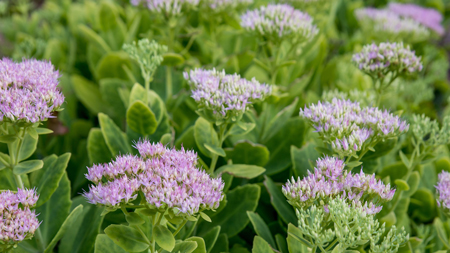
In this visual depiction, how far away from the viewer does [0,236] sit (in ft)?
3.52

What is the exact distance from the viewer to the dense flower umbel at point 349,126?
1.36 metres

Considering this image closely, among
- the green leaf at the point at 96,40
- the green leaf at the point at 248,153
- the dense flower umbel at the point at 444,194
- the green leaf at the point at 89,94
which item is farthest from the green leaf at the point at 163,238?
the green leaf at the point at 96,40

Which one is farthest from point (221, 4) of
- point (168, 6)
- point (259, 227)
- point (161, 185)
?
point (161, 185)

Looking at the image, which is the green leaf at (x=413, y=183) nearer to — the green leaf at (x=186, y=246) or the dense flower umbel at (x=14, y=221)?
the green leaf at (x=186, y=246)

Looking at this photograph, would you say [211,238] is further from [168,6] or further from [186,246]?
[168,6]

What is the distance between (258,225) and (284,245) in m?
0.15

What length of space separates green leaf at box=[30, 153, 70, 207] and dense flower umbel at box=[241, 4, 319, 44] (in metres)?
1.01

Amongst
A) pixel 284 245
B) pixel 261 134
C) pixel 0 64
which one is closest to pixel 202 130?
pixel 261 134

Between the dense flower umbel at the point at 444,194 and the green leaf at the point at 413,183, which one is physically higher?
the dense flower umbel at the point at 444,194

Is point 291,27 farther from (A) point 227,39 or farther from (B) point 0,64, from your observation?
(B) point 0,64

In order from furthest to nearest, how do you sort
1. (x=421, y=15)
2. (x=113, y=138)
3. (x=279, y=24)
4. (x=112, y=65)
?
(x=421, y=15)
(x=112, y=65)
(x=279, y=24)
(x=113, y=138)

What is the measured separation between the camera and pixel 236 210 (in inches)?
65.1

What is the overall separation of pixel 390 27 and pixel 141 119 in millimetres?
1912

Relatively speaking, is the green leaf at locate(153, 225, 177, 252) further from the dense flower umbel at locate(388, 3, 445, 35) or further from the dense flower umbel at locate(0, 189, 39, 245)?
the dense flower umbel at locate(388, 3, 445, 35)
